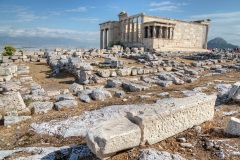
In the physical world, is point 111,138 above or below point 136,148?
above

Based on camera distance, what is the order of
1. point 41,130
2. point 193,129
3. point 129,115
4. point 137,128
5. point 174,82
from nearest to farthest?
point 137,128
point 129,115
point 193,129
point 41,130
point 174,82

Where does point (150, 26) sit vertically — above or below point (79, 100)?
above

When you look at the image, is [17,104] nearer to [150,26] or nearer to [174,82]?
[174,82]

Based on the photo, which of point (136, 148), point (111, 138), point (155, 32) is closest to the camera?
point (111, 138)

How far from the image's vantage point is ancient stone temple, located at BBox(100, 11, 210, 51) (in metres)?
37.1

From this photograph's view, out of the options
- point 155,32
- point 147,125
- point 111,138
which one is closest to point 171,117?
point 147,125

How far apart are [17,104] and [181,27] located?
42549 mm

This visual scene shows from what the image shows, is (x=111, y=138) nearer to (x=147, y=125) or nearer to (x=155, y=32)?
(x=147, y=125)

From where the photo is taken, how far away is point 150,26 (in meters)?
37.5

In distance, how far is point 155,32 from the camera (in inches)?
1442

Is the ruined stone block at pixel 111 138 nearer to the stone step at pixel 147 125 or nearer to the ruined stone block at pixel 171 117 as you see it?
the stone step at pixel 147 125

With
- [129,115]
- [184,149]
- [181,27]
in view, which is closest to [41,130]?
[129,115]

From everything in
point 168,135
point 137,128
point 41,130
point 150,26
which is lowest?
point 41,130

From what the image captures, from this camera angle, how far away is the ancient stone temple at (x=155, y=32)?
37094mm
